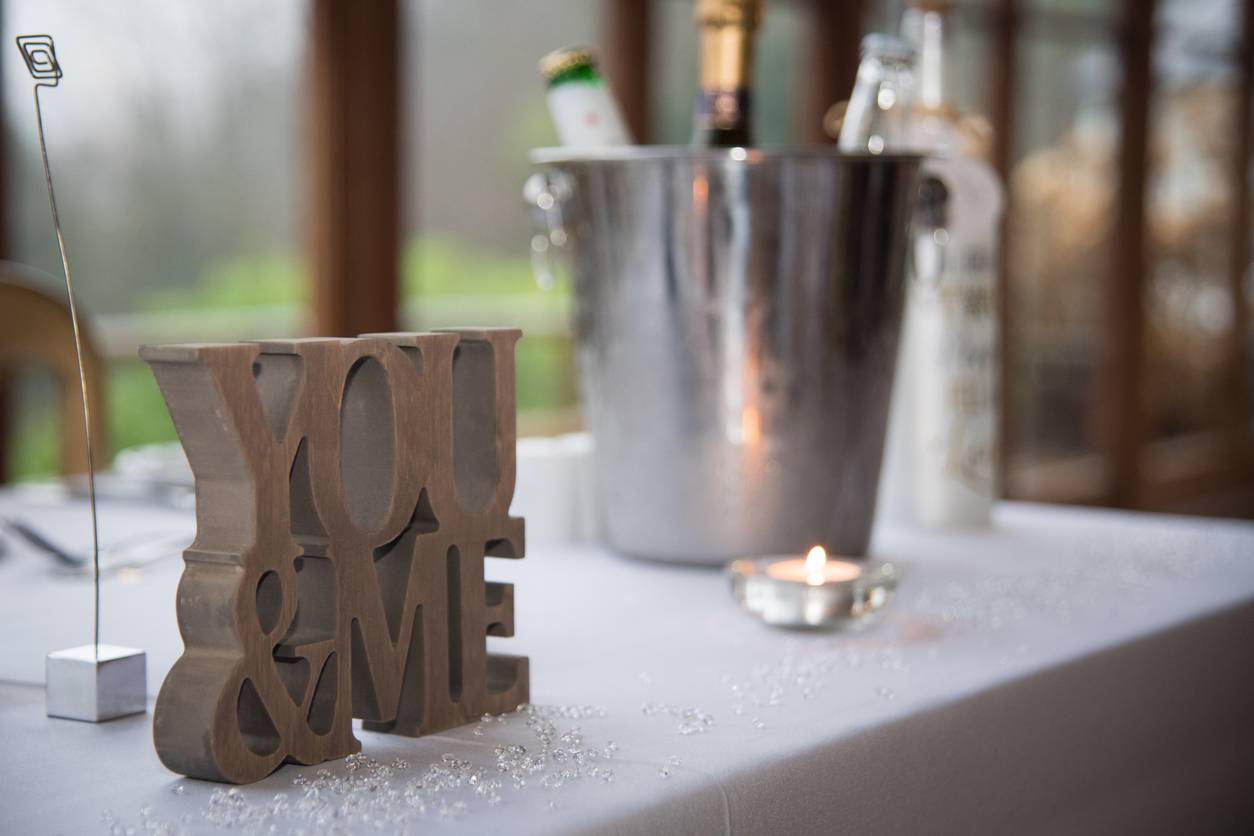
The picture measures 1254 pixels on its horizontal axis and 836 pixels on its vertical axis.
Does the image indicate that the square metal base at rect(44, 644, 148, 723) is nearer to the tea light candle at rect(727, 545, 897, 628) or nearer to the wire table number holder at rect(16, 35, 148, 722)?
the wire table number holder at rect(16, 35, 148, 722)

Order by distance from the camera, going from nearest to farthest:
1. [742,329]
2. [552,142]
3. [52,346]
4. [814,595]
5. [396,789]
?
[396,789]
[814,595]
[742,329]
[52,346]
[552,142]

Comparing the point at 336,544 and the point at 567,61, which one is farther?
the point at 567,61

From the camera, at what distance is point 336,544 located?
488mm

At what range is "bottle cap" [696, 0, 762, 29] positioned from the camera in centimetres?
84

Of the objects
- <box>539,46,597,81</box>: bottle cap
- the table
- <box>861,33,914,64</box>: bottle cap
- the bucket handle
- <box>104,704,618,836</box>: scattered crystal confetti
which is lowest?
the table

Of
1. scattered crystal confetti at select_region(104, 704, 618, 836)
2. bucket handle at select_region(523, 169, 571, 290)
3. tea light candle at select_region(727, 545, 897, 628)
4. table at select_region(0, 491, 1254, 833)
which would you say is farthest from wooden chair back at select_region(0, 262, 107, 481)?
scattered crystal confetti at select_region(104, 704, 618, 836)

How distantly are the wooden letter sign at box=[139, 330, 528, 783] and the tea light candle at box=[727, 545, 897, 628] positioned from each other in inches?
6.4

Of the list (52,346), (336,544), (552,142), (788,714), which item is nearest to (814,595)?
(788,714)

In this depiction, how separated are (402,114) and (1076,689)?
6.94 ft

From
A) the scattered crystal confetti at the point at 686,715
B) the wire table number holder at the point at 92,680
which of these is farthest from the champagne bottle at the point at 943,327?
the wire table number holder at the point at 92,680

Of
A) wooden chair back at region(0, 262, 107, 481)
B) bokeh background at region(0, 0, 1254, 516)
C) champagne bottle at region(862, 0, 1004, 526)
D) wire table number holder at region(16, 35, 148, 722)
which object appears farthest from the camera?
bokeh background at region(0, 0, 1254, 516)

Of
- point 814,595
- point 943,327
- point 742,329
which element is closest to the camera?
point 814,595

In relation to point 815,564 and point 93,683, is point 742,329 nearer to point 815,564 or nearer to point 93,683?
point 815,564

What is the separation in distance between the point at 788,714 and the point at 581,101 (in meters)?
0.43
